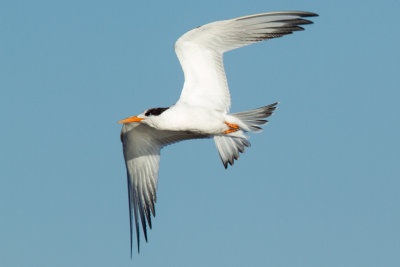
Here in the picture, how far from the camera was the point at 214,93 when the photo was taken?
1520 cm

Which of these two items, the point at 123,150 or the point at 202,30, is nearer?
the point at 202,30

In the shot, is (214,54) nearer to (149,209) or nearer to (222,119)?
(222,119)

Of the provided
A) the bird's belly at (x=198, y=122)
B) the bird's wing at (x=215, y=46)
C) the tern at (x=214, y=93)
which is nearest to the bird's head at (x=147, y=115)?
the tern at (x=214, y=93)

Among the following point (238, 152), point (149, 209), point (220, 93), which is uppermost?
point (220, 93)

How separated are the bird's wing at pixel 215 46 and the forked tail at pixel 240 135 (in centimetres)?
43

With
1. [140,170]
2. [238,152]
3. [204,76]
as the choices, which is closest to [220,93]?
[204,76]

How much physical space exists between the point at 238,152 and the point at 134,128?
2.32 m

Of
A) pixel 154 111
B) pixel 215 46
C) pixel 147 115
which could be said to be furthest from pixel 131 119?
pixel 215 46

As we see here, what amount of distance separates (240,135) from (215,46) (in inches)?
75.5

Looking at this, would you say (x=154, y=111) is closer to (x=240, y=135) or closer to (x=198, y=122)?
(x=198, y=122)

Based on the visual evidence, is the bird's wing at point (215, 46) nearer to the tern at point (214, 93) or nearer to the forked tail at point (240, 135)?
the tern at point (214, 93)

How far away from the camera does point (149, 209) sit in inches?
649

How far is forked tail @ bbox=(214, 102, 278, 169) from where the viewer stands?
1516 centimetres

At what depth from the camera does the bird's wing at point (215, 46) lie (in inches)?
566
